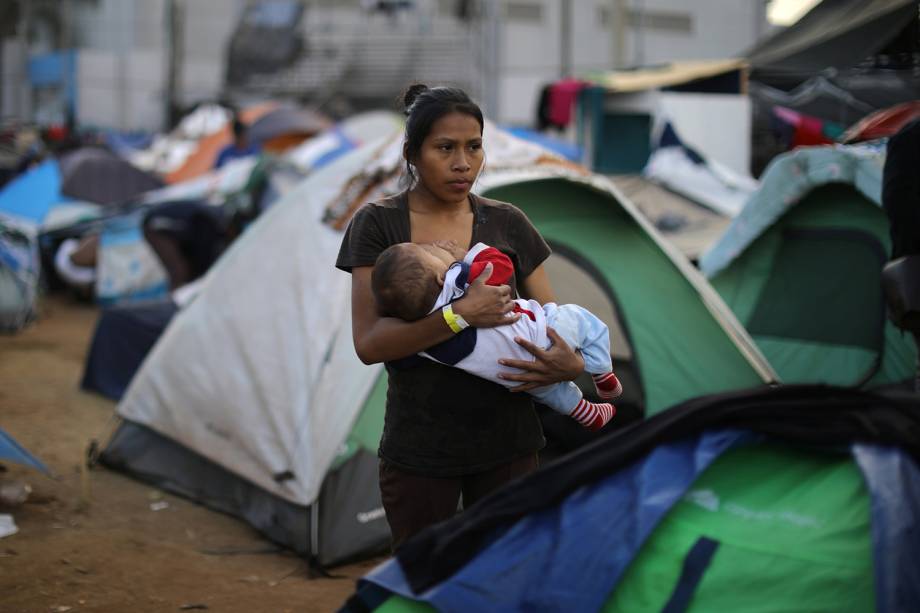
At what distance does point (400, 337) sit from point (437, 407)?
0.69ft

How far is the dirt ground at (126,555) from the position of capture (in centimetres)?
400

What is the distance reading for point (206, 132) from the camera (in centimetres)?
2130

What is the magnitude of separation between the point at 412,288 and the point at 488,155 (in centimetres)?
292

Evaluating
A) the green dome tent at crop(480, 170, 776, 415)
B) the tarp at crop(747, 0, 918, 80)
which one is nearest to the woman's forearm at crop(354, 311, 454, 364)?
the green dome tent at crop(480, 170, 776, 415)

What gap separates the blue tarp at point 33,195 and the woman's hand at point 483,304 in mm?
11184

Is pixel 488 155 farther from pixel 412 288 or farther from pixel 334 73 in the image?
pixel 334 73

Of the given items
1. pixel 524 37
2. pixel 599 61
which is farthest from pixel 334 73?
pixel 599 61

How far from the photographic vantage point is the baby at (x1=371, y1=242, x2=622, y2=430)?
2391mm

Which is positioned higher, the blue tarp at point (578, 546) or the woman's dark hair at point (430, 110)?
the woman's dark hair at point (430, 110)

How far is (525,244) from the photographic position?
8.63ft

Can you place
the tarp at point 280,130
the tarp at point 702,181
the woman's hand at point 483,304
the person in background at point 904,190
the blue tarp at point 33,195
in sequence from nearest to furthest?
the woman's hand at point 483,304 < the person in background at point 904,190 < the tarp at point 702,181 < the blue tarp at point 33,195 < the tarp at point 280,130

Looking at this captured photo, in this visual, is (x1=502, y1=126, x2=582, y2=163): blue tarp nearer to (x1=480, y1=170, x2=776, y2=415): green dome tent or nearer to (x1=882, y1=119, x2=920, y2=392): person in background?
(x1=480, y1=170, x2=776, y2=415): green dome tent

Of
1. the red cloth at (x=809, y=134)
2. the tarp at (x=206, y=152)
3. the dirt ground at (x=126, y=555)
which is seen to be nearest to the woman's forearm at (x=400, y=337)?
the dirt ground at (x=126, y=555)

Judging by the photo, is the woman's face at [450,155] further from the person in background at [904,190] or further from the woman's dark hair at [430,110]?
the person in background at [904,190]
